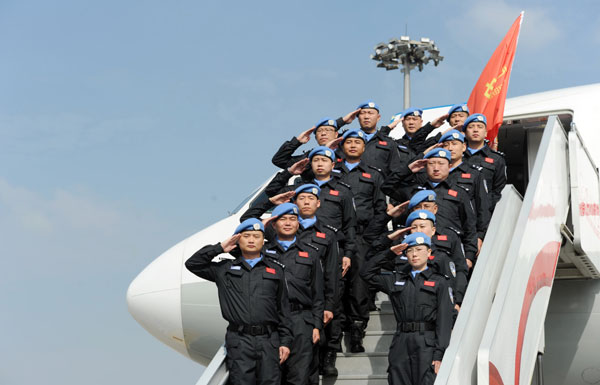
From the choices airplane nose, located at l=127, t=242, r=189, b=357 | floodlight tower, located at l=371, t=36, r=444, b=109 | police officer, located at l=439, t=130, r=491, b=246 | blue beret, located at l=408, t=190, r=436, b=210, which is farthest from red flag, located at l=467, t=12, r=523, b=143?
floodlight tower, located at l=371, t=36, r=444, b=109

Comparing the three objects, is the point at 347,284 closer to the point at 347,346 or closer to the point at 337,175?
the point at 347,346

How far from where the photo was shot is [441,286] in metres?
5.70

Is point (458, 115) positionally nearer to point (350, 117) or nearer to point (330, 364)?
point (350, 117)

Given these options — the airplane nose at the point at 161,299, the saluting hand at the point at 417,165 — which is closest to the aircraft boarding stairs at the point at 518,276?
the saluting hand at the point at 417,165

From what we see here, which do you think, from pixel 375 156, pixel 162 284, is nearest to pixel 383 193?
pixel 375 156

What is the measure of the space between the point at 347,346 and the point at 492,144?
2.93 metres

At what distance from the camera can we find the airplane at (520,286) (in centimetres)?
507

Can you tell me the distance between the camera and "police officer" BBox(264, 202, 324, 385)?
5.93 metres

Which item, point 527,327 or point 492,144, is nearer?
point 527,327

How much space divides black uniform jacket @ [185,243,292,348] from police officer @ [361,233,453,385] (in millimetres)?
820

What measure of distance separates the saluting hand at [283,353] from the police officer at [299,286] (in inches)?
7.6

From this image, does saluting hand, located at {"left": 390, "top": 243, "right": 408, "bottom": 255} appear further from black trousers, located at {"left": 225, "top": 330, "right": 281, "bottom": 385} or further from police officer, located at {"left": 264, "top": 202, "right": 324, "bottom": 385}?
black trousers, located at {"left": 225, "top": 330, "right": 281, "bottom": 385}

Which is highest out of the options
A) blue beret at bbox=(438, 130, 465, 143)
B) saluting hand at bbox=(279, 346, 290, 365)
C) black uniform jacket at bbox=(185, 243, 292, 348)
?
blue beret at bbox=(438, 130, 465, 143)

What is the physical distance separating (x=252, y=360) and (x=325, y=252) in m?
1.28
